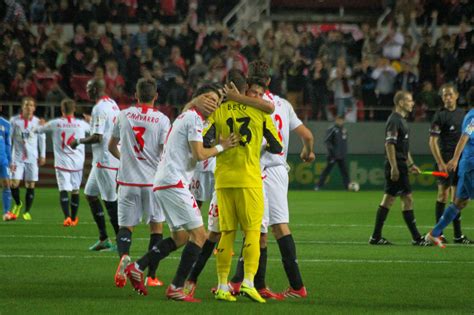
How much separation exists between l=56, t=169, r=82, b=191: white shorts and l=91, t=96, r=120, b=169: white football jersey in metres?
4.71

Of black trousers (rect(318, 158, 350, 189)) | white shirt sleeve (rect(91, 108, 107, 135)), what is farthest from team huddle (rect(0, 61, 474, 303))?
black trousers (rect(318, 158, 350, 189))

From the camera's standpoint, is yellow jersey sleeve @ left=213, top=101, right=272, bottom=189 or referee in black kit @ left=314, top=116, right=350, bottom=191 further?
referee in black kit @ left=314, top=116, right=350, bottom=191

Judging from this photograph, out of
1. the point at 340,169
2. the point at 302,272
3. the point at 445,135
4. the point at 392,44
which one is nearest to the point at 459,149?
the point at 445,135

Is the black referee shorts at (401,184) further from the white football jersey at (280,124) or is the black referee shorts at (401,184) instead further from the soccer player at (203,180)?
the white football jersey at (280,124)

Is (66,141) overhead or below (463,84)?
below

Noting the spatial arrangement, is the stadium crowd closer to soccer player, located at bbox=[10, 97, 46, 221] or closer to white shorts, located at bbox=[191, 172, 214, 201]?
soccer player, located at bbox=[10, 97, 46, 221]

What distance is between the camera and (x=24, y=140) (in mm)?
21484

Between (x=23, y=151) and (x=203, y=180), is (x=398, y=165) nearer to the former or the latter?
(x=203, y=180)

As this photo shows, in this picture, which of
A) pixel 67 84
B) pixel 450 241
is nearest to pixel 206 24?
pixel 67 84

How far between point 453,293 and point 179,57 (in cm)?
1995

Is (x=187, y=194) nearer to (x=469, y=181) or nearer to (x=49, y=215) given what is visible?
(x=469, y=181)

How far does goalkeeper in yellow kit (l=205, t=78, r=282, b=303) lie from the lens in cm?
993

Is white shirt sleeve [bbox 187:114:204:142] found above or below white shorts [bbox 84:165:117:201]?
above

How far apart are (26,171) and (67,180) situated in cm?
231
